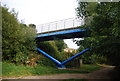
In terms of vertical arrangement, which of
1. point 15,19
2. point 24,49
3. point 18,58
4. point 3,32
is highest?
point 15,19

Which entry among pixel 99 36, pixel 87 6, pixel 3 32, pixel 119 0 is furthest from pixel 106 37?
pixel 3 32

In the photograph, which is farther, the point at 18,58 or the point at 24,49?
the point at 24,49

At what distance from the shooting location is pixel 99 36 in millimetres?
6285

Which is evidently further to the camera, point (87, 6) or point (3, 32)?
point (3, 32)

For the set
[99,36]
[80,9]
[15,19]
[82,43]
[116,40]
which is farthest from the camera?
[15,19]

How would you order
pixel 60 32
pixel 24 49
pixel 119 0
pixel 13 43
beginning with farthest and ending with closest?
1. pixel 60 32
2. pixel 24 49
3. pixel 13 43
4. pixel 119 0

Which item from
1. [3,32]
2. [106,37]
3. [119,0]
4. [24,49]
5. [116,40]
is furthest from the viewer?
[24,49]

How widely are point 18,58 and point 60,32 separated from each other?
19.1ft

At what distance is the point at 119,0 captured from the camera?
3.68 m

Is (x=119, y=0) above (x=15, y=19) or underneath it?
underneath

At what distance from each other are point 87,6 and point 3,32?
7335mm

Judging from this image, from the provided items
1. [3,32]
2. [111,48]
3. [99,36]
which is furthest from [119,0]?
[3,32]

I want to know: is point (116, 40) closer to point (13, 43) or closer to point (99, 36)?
point (99, 36)

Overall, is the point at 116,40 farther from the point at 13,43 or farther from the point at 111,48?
the point at 13,43
